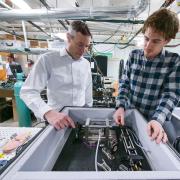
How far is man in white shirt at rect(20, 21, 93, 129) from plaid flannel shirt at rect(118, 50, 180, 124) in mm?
440

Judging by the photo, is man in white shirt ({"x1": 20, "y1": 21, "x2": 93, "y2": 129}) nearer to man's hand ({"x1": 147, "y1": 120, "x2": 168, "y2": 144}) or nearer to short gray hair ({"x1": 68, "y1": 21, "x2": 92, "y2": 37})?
short gray hair ({"x1": 68, "y1": 21, "x2": 92, "y2": 37})

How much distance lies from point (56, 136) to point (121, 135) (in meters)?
0.32

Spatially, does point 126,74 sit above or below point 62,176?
above

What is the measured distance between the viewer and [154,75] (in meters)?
0.99

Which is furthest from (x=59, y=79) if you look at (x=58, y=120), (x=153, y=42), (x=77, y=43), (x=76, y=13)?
(x=76, y=13)

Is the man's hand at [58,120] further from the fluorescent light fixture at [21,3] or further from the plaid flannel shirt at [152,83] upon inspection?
the fluorescent light fixture at [21,3]

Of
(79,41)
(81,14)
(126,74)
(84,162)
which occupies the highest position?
(81,14)

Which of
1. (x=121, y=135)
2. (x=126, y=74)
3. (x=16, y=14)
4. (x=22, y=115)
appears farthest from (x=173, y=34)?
(x=22, y=115)

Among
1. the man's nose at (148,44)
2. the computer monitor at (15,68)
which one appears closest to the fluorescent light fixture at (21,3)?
the man's nose at (148,44)

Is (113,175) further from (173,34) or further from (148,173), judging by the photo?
(173,34)

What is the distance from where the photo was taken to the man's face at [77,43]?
4.05 ft

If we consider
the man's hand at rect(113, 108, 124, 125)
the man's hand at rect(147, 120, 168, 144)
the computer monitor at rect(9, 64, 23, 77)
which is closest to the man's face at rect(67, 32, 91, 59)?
the man's hand at rect(113, 108, 124, 125)

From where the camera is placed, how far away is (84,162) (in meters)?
0.62

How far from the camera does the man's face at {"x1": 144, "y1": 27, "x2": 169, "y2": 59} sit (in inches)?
35.2
